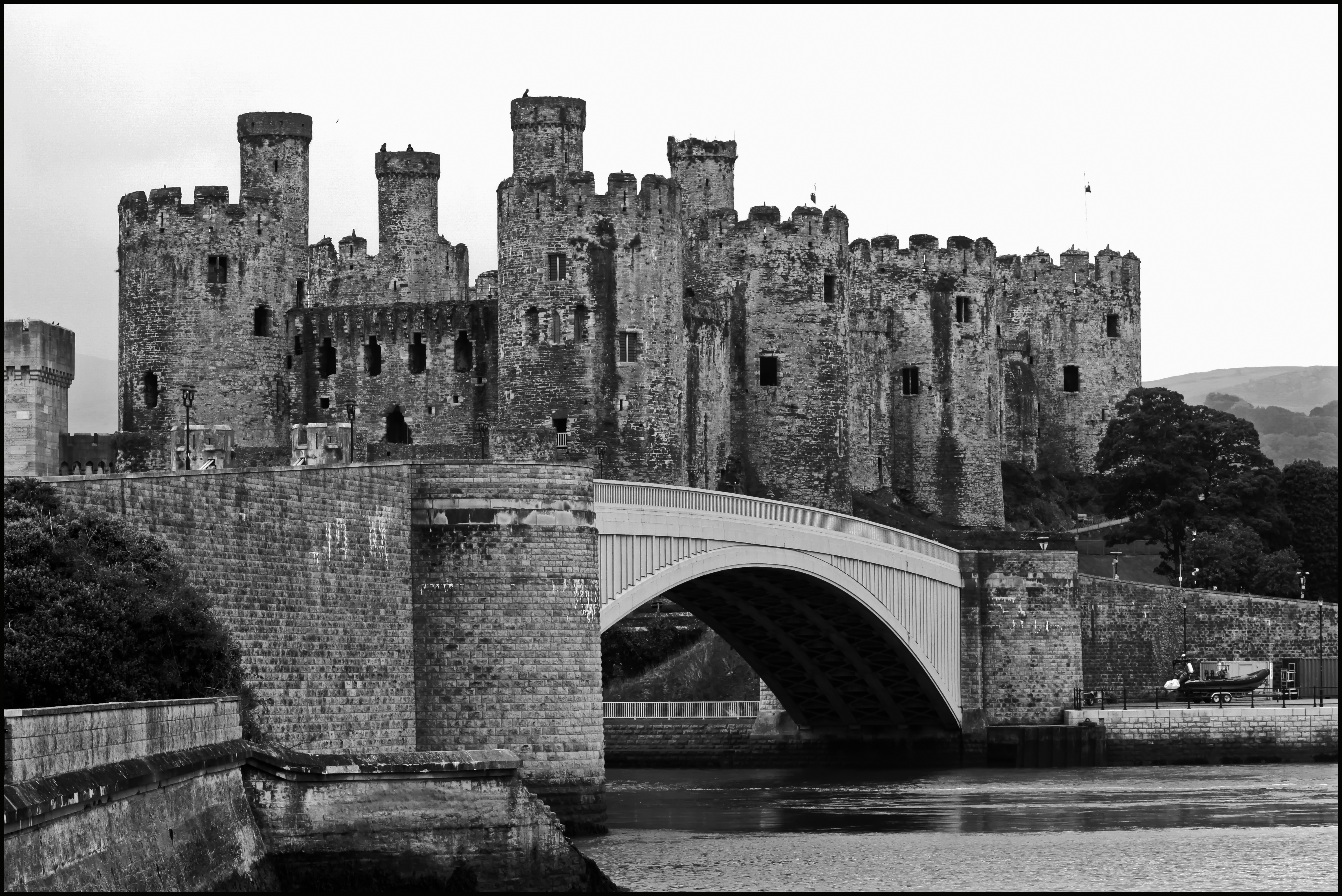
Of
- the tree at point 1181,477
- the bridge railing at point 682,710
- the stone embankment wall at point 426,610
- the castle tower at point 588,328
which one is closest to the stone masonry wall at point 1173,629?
the tree at point 1181,477

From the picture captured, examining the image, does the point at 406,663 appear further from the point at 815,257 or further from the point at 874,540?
the point at 815,257

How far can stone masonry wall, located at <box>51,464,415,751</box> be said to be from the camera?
2645 cm

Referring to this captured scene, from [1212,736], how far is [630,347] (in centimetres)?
1559

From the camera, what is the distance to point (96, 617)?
23328 millimetres

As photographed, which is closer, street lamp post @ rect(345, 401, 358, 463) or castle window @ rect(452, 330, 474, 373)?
street lamp post @ rect(345, 401, 358, 463)

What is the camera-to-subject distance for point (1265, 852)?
1289 inches

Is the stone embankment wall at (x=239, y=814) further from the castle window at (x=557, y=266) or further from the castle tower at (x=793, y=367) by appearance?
the castle tower at (x=793, y=367)

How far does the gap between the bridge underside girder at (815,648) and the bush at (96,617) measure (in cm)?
1523

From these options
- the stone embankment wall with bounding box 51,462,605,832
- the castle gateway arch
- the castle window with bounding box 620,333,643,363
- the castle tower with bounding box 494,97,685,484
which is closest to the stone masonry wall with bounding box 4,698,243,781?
the stone embankment wall with bounding box 51,462,605,832

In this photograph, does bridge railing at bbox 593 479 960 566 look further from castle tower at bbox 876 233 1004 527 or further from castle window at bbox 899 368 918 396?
A: castle window at bbox 899 368 918 396

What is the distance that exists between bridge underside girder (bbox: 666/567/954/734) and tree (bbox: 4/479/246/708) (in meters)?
15.3

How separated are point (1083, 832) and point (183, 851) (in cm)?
1758

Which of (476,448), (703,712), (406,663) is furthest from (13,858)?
(476,448)

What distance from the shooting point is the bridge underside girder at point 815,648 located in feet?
142
